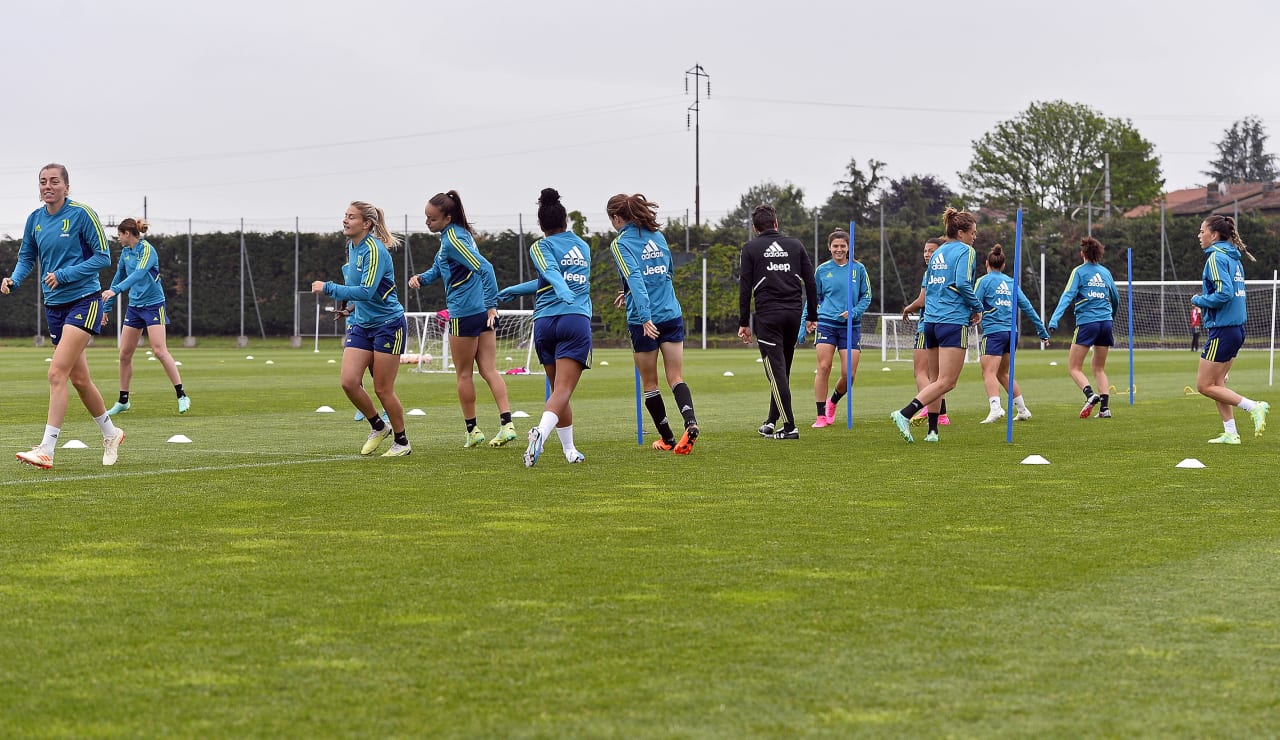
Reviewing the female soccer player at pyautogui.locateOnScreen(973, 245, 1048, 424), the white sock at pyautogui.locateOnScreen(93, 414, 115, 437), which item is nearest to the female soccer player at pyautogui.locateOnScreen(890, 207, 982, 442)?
the female soccer player at pyautogui.locateOnScreen(973, 245, 1048, 424)

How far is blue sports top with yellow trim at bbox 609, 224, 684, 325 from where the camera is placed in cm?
1094

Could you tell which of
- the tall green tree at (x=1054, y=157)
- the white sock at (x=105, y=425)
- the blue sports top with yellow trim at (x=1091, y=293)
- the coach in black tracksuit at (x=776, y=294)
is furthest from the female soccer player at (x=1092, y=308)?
the tall green tree at (x=1054, y=157)

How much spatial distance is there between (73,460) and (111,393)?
10.7 m

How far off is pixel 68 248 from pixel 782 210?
83427mm

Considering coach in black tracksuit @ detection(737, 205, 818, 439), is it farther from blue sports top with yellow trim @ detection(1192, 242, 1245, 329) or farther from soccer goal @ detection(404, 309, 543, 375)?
soccer goal @ detection(404, 309, 543, 375)

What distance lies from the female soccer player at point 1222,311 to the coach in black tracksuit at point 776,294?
3.21m

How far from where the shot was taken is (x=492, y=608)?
204 inches

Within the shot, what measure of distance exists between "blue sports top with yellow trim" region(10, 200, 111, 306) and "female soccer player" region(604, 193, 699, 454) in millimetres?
3607

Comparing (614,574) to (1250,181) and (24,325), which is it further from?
(1250,181)

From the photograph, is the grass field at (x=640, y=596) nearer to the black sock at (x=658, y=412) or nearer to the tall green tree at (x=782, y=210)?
the black sock at (x=658, y=412)

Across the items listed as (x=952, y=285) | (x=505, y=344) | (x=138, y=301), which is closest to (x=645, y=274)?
(x=952, y=285)

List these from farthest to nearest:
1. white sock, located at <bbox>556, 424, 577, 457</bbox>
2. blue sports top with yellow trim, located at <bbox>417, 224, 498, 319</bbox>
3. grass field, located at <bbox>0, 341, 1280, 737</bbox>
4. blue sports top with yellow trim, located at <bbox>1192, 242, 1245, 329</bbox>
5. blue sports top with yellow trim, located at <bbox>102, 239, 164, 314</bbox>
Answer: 1. blue sports top with yellow trim, located at <bbox>102, 239, 164, 314</bbox>
2. blue sports top with yellow trim, located at <bbox>1192, 242, 1245, 329</bbox>
3. blue sports top with yellow trim, located at <bbox>417, 224, 498, 319</bbox>
4. white sock, located at <bbox>556, 424, 577, 457</bbox>
5. grass field, located at <bbox>0, 341, 1280, 737</bbox>

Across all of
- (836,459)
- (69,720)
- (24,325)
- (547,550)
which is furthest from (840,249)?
(24,325)

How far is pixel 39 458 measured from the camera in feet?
32.0
